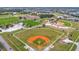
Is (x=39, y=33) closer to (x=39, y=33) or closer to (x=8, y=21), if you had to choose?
(x=39, y=33)

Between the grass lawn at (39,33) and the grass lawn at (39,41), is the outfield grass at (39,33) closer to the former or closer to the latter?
the grass lawn at (39,33)

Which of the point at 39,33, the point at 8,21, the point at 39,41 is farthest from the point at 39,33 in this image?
the point at 8,21

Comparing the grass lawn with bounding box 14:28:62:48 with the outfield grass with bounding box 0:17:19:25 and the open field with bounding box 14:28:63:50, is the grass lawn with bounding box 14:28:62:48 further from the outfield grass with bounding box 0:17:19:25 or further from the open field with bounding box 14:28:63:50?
the outfield grass with bounding box 0:17:19:25

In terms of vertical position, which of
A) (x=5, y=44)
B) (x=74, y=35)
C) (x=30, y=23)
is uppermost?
(x=30, y=23)

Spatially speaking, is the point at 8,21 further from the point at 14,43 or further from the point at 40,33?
the point at 40,33

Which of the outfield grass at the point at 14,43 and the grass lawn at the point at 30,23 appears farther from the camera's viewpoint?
the grass lawn at the point at 30,23

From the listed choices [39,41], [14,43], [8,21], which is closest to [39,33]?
[39,41]

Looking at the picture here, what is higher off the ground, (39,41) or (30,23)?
(30,23)

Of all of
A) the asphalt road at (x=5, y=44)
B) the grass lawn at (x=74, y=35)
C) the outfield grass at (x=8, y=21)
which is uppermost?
the outfield grass at (x=8, y=21)

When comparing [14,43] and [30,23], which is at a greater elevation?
[30,23]

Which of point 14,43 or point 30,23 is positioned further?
point 30,23

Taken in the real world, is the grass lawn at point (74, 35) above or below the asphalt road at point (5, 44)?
above

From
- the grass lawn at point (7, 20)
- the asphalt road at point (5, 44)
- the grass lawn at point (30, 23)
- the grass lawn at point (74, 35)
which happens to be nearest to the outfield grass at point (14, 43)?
the asphalt road at point (5, 44)
